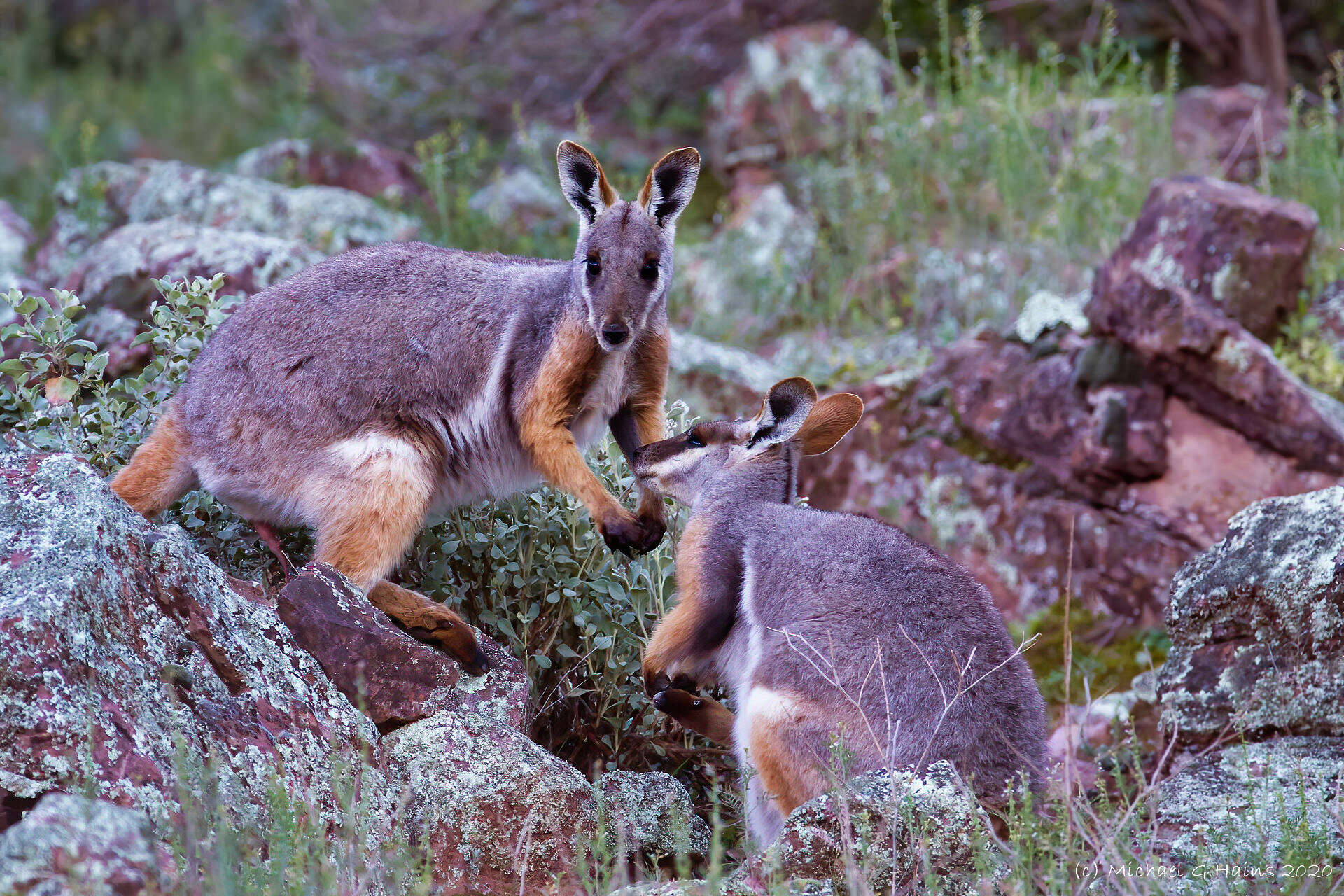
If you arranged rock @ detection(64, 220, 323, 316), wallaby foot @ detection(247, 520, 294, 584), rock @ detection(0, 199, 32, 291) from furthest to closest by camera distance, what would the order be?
rock @ detection(0, 199, 32, 291)
rock @ detection(64, 220, 323, 316)
wallaby foot @ detection(247, 520, 294, 584)

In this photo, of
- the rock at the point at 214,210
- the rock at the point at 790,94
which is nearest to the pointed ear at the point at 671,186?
the rock at the point at 214,210

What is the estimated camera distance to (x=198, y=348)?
5.17m

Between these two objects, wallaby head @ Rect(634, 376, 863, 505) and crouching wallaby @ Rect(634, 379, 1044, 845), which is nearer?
crouching wallaby @ Rect(634, 379, 1044, 845)

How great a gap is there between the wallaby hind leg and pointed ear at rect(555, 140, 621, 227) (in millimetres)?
1142

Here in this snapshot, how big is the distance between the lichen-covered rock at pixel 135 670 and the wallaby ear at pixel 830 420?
6.20 ft

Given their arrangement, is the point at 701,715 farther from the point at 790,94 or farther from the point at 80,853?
→ the point at 790,94

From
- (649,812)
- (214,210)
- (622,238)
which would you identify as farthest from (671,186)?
(214,210)

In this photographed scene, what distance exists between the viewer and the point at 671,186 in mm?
4766

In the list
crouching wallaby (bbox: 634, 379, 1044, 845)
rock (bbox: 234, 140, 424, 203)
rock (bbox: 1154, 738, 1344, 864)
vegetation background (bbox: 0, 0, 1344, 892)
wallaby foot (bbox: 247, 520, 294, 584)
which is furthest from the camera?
rock (bbox: 234, 140, 424, 203)

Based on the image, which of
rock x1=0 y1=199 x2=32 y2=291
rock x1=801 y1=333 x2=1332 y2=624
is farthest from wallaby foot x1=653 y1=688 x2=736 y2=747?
rock x1=0 y1=199 x2=32 y2=291

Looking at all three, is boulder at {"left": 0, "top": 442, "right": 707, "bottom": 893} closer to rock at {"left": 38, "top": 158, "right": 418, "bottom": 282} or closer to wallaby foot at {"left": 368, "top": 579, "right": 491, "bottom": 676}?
wallaby foot at {"left": 368, "top": 579, "right": 491, "bottom": 676}

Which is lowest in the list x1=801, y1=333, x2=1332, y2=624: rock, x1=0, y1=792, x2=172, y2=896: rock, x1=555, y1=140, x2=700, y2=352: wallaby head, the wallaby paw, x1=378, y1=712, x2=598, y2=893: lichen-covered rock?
x1=801, y1=333, x2=1332, y2=624: rock

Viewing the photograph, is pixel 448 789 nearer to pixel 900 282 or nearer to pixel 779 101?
pixel 900 282

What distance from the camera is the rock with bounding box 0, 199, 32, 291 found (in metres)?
8.22
